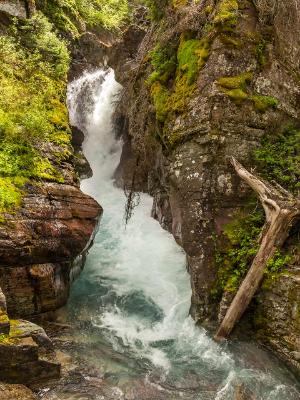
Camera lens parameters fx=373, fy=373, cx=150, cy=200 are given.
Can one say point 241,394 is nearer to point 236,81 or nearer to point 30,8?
point 236,81

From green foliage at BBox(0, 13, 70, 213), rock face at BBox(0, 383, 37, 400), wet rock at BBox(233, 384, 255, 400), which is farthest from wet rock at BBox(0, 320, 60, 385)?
wet rock at BBox(233, 384, 255, 400)

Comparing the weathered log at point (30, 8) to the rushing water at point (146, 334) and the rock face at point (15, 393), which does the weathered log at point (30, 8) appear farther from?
the rock face at point (15, 393)

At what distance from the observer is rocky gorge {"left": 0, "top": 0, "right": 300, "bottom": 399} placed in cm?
706

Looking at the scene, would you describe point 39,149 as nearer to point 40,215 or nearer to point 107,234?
point 40,215

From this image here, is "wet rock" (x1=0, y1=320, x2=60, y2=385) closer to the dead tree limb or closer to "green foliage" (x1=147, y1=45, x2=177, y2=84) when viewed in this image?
the dead tree limb

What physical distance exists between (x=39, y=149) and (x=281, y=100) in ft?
19.2

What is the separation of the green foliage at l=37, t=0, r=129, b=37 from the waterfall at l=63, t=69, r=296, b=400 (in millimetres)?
7182

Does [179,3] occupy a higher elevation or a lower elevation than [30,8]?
higher

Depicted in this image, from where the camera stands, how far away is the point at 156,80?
1003 centimetres

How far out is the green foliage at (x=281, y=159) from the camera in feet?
25.7

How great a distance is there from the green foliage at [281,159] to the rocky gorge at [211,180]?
2cm

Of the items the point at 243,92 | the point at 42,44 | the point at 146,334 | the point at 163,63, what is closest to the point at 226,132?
the point at 243,92

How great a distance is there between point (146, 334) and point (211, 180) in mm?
3587

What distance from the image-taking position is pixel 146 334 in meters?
8.02
